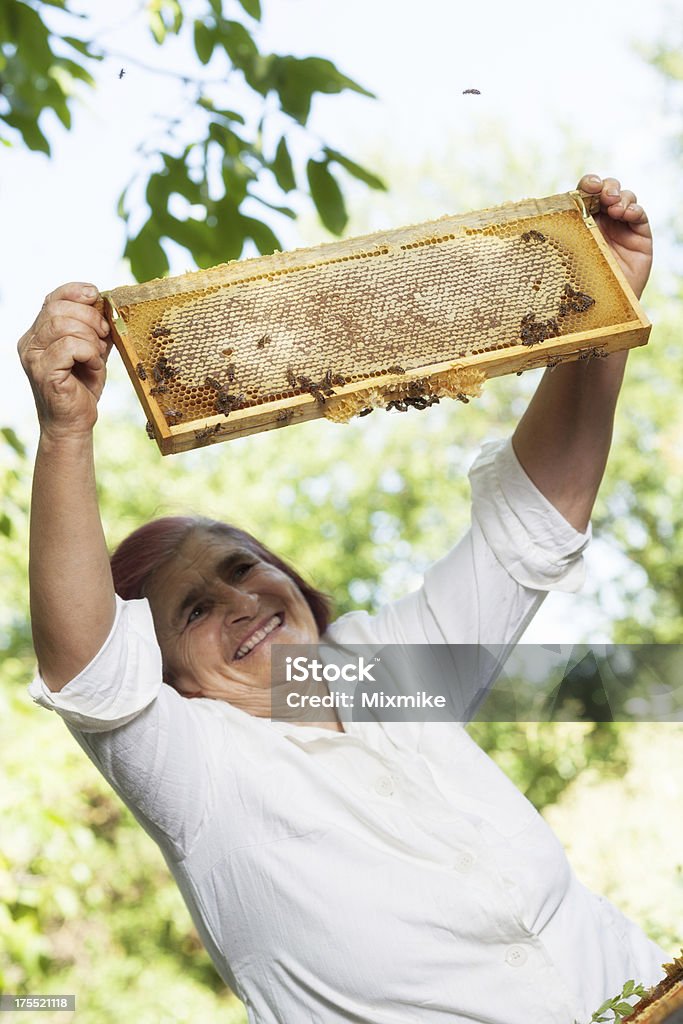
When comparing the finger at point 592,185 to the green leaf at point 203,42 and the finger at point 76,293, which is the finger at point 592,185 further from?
the green leaf at point 203,42

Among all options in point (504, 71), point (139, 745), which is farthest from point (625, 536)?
point (139, 745)

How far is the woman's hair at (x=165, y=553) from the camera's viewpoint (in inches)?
88.6

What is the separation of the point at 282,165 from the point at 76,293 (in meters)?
A: 1.07

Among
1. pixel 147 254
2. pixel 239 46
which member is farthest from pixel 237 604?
pixel 239 46

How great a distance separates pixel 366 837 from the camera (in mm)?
1869

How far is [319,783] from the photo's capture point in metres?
1.91

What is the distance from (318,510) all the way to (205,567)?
34.0 feet

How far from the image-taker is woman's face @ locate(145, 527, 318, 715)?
216 cm

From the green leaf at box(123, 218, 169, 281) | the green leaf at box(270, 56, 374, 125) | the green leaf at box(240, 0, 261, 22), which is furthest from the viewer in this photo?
the green leaf at box(123, 218, 169, 281)

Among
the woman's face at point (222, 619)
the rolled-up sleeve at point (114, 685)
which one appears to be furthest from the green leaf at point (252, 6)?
the rolled-up sleeve at point (114, 685)

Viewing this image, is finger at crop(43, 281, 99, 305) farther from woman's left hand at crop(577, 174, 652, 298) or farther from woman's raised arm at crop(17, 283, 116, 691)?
woman's left hand at crop(577, 174, 652, 298)

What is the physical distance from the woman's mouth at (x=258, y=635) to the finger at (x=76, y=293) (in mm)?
798

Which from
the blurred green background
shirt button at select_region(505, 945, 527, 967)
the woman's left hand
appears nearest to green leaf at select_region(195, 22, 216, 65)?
the woman's left hand

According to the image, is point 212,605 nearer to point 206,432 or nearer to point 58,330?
point 206,432
